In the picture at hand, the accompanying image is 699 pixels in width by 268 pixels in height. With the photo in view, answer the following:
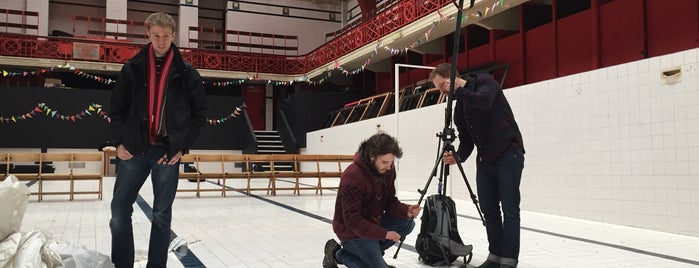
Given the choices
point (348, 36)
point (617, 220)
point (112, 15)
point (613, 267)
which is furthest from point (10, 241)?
point (112, 15)

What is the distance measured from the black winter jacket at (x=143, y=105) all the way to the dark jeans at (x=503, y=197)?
5.37 ft

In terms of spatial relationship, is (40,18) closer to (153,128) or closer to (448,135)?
(153,128)

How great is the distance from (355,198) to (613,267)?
1.74 meters

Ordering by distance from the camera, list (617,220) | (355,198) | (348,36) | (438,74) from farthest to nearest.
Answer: (348,36)
(617,220)
(438,74)
(355,198)

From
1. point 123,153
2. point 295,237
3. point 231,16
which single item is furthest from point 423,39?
point 231,16

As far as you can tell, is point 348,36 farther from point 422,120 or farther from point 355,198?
point 355,198

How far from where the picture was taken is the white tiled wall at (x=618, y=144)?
448 centimetres

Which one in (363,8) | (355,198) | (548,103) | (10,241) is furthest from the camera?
(363,8)

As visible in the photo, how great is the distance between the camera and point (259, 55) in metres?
16.3

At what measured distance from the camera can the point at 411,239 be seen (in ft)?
13.3

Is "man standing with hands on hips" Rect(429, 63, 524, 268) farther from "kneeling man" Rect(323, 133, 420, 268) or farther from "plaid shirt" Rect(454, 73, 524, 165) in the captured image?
"kneeling man" Rect(323, 133, 420, 268)

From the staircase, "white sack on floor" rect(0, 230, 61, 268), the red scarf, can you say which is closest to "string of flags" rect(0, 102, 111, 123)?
the staircase

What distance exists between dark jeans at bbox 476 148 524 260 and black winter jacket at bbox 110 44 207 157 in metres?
1.64

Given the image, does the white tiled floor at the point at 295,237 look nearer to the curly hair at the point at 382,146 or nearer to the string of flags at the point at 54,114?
the curly hair at the point at 382,146
